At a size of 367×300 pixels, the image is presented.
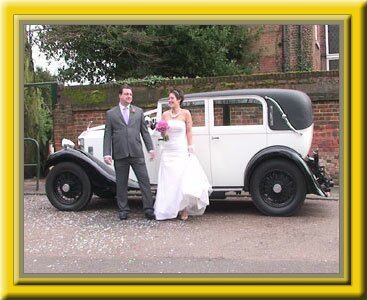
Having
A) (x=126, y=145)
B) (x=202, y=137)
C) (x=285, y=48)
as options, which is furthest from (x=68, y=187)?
(x=285, y=48)

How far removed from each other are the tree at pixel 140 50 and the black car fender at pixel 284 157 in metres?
6.30

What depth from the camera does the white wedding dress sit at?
646cm

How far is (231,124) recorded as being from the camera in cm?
693

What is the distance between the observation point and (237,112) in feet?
22.9

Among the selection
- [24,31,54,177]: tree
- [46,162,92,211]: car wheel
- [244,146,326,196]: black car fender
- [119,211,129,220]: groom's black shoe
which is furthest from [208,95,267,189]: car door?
[24,31,54,177]: tree

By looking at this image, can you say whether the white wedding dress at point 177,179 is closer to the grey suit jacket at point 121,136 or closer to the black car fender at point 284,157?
the grey suit jacket at point 121,136

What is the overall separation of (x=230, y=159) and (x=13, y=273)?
4003mm

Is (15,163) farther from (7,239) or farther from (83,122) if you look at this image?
(83,122)

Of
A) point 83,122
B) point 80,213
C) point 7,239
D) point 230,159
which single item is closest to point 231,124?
point 230,159

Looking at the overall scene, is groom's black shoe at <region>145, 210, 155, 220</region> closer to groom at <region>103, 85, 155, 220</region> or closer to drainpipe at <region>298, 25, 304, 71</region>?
groom at <region>103, 85, 155, 220</region>

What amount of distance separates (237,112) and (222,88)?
3249mm

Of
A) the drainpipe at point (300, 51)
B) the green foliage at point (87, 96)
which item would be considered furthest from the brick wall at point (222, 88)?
the drainpipe at point (300, 51)

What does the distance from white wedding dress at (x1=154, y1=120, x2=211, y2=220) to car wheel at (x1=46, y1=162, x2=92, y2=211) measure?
49.7 inches

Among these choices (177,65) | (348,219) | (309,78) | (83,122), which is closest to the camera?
(348,219)
